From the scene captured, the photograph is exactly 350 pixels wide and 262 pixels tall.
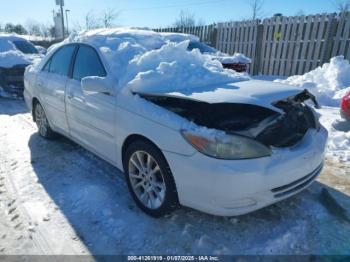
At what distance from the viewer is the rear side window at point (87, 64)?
3709mm

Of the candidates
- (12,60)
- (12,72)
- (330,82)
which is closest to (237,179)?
(330,82)

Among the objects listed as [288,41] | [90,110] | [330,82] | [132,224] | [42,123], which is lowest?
[132,224]

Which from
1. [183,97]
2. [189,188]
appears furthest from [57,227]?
[183,97]

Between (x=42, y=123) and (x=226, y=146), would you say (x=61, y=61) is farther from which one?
(x=226, y=146)

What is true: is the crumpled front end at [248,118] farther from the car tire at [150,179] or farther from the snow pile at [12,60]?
the snow pile at [12,60]

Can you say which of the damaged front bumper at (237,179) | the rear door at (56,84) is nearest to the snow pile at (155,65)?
Answer: the rear door at (56,84)

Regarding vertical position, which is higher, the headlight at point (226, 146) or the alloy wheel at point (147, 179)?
the headlight at point (226, 146)

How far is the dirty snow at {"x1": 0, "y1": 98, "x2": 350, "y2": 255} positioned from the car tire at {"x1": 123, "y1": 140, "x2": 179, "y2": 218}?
154mm

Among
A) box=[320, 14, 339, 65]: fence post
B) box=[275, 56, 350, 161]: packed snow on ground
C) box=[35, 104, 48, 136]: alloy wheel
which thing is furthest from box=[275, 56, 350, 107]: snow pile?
box=[35, 104, 48, 136]: alloy wheel

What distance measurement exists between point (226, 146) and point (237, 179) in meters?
0.27

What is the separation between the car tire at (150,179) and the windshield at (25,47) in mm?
8836

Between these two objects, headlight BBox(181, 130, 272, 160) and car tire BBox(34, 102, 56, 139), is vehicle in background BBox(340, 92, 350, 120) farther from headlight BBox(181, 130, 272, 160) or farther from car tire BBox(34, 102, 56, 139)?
car tire BBox(34, 102, 56, 139)

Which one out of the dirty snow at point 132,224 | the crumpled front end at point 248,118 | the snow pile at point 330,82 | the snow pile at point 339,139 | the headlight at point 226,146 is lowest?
the dirty snow at point 132,224

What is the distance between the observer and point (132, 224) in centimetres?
303
